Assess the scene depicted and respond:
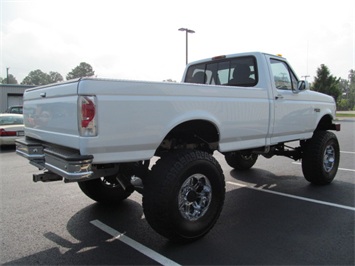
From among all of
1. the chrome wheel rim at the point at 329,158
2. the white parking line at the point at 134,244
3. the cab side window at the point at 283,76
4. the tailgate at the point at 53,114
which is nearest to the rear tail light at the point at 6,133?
the tailgate at the point at 53,114

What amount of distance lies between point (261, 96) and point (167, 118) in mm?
1838

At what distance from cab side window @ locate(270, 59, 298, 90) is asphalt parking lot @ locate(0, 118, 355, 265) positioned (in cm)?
186

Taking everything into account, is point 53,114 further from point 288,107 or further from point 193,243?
point 288,107

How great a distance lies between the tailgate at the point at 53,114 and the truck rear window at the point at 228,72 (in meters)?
2.93

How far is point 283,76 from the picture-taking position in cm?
550

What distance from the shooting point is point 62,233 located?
399cm

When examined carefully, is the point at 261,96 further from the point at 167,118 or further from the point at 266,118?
the point at 167,118

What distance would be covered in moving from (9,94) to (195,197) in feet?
111

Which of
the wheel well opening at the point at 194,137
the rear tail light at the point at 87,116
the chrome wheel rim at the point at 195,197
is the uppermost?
the rear tail light at the point at 87,116

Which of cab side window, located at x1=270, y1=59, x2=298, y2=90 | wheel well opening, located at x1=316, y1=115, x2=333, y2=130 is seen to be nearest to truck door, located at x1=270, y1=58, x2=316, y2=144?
cab side window, located at x1=270, y1=59, x2=298, y2=90

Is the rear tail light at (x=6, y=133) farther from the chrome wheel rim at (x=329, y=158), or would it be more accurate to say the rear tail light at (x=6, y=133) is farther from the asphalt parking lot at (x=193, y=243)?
the chrome wheel rim at (x=329, y=158)

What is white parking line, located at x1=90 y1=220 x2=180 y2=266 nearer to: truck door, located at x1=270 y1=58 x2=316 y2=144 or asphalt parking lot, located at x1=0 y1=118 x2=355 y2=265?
asphalt parking lot, located at x1=0 y1=118 x2=355 y2=265

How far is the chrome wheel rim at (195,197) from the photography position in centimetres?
365

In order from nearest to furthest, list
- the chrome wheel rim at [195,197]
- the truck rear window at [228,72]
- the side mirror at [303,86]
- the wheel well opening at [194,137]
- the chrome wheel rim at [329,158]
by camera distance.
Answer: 1. the chrome wheel rim at [195,197]
2. the wheel well opening at [194,137]
3. the truck rear window at [228,72]
4. the side mirror at [303,86]
5. the chrome wheel rim at [329,158]
